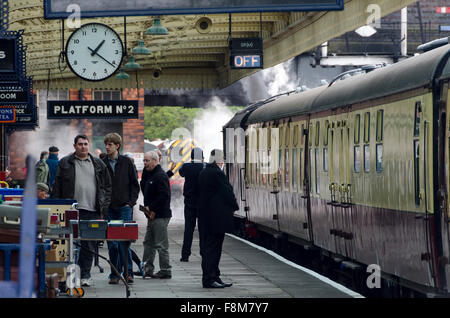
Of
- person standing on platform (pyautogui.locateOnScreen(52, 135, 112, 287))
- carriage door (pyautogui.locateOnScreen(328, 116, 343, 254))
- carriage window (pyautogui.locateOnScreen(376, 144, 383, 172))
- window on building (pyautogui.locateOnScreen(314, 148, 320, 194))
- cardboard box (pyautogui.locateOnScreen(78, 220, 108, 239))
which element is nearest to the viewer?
cardboard box (pyautogui.locateOnScreen(78, 220, 108, 239))

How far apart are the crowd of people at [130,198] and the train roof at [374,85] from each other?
203cm

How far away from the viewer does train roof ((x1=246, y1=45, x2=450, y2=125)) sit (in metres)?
10.8

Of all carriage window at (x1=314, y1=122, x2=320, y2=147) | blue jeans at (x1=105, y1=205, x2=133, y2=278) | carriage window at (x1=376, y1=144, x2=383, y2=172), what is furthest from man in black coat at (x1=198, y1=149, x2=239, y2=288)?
carriage window at (x1=314, y1=122, x2=320, y2=147)

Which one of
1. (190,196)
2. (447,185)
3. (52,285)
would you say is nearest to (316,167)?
(190,196)

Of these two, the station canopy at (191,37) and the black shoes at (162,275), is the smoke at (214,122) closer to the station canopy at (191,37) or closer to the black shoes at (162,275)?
the station canopy at (191,37)

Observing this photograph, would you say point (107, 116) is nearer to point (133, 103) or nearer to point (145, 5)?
point (133, 103)

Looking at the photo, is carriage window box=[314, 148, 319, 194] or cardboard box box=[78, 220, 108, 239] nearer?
cardboard box box=[78, 220, 108, 239]

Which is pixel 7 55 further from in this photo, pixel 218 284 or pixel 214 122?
pixel 214 122

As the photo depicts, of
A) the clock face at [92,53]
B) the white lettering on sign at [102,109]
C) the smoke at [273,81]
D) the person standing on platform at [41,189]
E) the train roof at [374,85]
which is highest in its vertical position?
the smoke at [273,81]

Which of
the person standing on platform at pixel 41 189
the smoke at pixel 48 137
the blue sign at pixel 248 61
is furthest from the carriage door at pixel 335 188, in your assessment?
the smoke at pixel 48 137

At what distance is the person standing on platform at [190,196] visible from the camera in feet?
56.6

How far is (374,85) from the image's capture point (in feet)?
43.3

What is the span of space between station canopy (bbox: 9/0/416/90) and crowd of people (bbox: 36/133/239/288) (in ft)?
6.27

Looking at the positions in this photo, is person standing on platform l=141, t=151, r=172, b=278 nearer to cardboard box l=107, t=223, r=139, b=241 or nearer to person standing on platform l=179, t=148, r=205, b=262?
person standing on platform l=179, t=148, r=205, b=262
